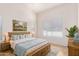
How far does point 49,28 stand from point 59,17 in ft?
0.97

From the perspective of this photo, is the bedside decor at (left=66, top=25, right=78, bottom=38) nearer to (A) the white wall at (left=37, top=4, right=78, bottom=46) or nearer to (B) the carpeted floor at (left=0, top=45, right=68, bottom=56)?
(A) the white wall at (left=37, top=4, right=78, bottom=46)

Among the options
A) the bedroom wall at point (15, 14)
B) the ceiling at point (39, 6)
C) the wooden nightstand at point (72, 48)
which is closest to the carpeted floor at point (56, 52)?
the wooden nightstand at point (72, 48)

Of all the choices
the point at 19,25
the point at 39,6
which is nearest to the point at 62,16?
the point at 39,6

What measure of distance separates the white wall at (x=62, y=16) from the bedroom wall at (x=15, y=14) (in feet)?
0.53

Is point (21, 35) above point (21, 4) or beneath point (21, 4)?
beneath

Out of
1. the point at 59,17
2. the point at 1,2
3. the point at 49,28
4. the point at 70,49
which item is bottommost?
the point at 70,49

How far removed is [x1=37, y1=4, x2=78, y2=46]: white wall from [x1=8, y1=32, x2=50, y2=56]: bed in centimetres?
16

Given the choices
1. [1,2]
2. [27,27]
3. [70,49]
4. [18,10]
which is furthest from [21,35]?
[70,49]

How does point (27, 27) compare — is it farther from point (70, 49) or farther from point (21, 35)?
point (70, 49)

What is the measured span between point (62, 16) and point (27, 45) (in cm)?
88

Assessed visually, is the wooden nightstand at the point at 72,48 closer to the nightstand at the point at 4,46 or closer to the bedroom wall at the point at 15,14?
the bedroom wall at the point at 15,14

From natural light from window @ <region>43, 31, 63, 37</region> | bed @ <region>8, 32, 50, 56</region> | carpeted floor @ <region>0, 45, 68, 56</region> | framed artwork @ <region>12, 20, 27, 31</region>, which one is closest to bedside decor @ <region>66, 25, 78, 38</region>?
natural light from window @ <region>43, 31, 63, 37</region>

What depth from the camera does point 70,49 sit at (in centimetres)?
205

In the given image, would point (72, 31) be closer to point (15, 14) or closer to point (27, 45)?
point (27, 45)
